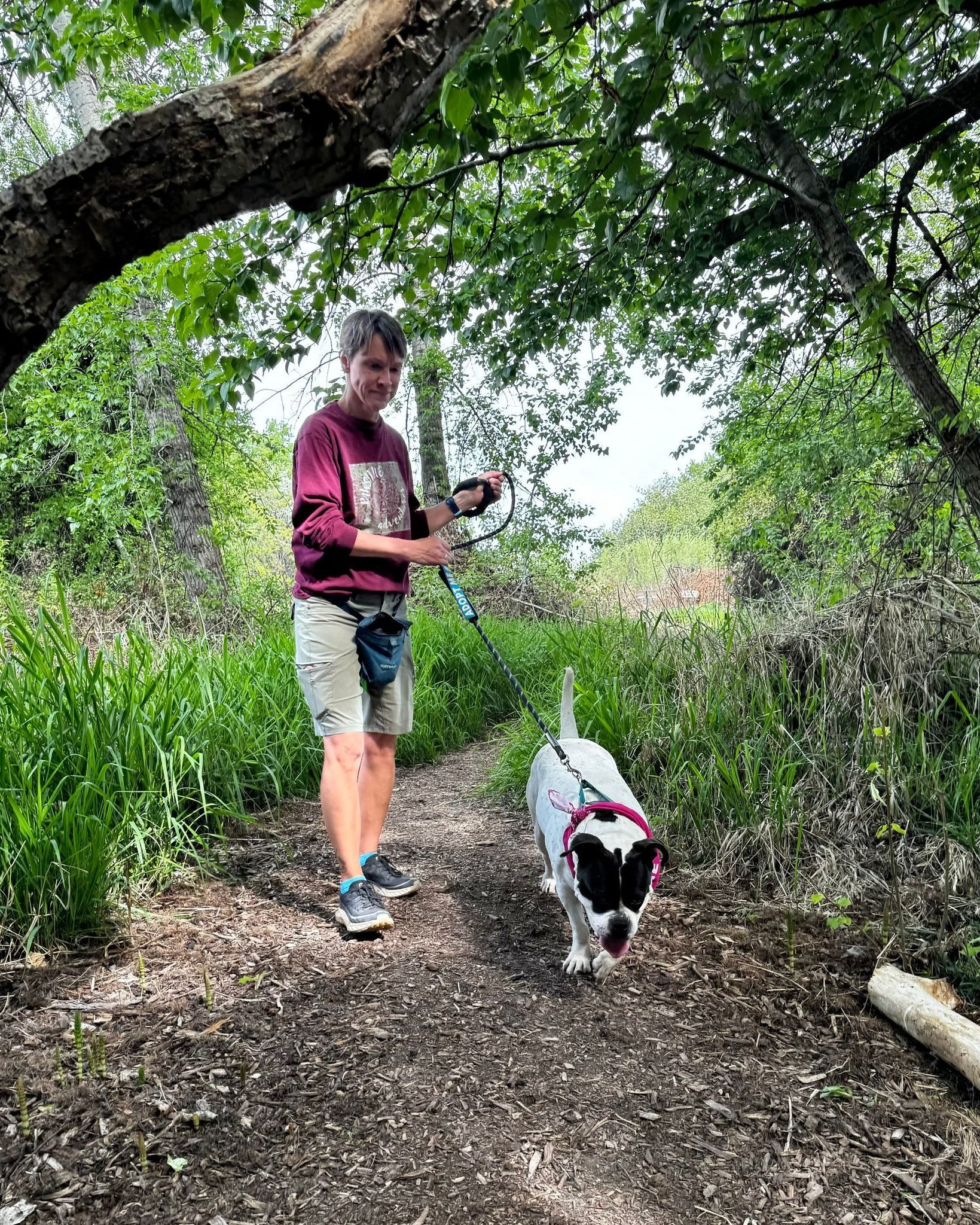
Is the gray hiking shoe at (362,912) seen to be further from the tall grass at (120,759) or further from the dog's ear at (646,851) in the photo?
the dog's ear at (646,851)

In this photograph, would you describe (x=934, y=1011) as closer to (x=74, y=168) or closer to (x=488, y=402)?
(x=74, y=168)

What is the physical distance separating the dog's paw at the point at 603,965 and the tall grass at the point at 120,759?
1.66 metres

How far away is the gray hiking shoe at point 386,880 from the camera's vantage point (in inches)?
113

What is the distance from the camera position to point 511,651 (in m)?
6.45

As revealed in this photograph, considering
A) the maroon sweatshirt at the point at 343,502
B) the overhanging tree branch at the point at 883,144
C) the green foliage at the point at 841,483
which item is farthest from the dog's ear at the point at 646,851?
the overhanging tree branch at the point at 883,144

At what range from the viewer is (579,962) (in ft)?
7.76

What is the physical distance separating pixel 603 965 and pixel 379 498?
184 centimetres

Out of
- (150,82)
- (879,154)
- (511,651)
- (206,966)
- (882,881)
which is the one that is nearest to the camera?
(206,966)

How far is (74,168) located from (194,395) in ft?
5.85

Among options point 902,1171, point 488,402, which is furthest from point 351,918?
point 488,402

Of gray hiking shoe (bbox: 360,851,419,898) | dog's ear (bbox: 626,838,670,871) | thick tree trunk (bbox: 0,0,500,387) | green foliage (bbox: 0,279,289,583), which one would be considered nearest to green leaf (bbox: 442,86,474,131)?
thick tree trunk (bbox: 0,0,500,387)

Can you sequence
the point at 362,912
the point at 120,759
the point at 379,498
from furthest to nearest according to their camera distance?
the point at 120,759, the point at 379,498, the point at 362,912

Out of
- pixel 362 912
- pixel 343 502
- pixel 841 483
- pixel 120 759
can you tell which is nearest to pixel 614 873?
pixel 362 912

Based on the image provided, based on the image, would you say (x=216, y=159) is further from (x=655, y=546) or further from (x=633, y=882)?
(x=655, y=546)
